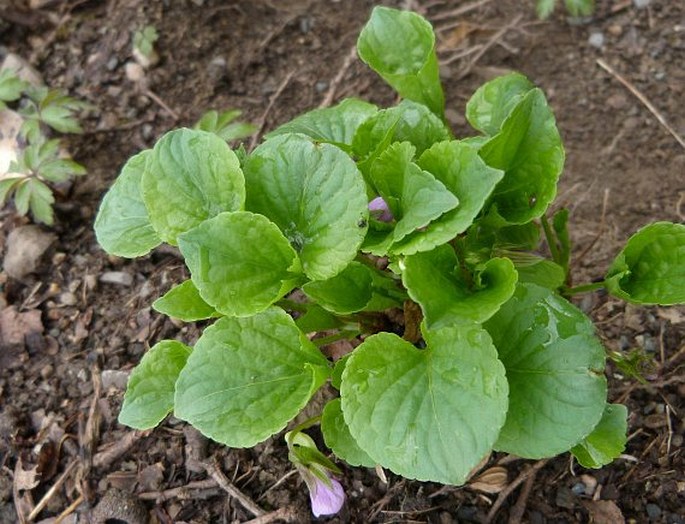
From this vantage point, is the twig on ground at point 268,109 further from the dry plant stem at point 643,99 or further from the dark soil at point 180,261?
the dry plant stem at point 643,99

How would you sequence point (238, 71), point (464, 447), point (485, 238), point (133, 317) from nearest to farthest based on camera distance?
point (464, 447), point (485, 238), point (133, 317), point (238, 71)

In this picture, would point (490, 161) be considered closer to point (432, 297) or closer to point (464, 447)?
point (432, 297)

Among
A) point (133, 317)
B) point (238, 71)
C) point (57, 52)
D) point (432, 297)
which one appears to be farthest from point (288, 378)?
point (57, 52)

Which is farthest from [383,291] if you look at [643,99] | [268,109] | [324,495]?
[643,99]

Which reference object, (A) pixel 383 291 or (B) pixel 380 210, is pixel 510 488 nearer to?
(A) pixel 383 291

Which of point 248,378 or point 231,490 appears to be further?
point 231,490

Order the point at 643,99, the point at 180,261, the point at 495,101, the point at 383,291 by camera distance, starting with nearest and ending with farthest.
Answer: the point at 383,291 → the point at 495,101 → the point at 180,261 → the point at 643,99
